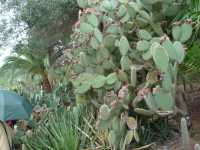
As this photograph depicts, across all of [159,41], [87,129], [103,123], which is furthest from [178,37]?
[87,129]

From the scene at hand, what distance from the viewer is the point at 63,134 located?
7426 millimetres

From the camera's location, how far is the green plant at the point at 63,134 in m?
7.42

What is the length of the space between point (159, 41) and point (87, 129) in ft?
6.40

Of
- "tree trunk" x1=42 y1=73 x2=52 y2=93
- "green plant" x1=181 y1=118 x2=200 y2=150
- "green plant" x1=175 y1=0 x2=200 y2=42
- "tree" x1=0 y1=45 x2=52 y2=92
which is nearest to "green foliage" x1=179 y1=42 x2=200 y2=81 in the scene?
"green plant" x1=175 y1=0 x2=200 y2=42

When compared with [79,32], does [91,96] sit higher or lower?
lower

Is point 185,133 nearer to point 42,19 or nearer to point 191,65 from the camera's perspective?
point 191,65

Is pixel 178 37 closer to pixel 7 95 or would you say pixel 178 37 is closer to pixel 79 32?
pixel 79 32

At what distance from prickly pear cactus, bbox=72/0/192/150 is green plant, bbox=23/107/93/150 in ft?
1.22

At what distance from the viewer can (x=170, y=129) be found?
783 centimetres

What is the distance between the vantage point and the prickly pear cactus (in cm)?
630

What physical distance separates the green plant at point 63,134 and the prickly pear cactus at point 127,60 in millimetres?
371

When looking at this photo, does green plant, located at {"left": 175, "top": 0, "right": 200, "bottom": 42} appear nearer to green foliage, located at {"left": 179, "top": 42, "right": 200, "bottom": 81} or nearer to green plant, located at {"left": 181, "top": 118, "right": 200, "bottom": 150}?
green foliage, located at {"left": 179, "top": 42, "right": 200, "bottom": 81}

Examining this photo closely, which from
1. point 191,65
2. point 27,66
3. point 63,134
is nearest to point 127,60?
point 191,65

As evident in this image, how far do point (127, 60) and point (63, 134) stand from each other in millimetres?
1574
